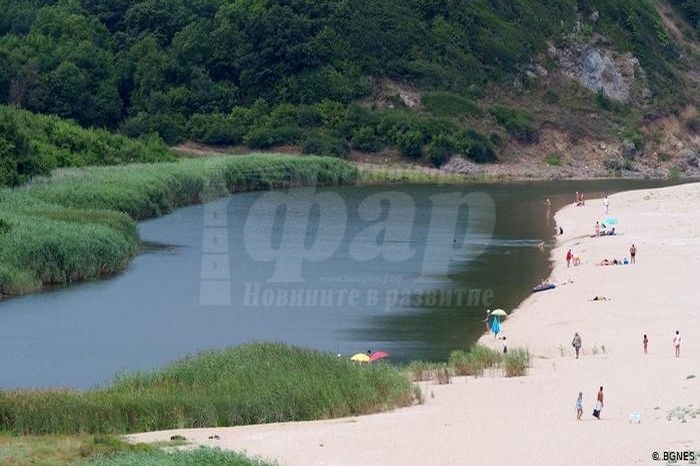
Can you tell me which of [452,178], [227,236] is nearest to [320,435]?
[227,236]

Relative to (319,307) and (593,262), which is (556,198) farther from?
(319,307)

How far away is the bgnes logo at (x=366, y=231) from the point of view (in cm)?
5078

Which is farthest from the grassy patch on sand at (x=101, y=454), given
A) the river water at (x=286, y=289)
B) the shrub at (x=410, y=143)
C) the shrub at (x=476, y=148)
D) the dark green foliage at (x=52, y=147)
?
the shrub at (x=476, y=148)

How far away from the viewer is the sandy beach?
2339 centimetres

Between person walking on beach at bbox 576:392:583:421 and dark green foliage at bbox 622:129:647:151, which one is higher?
dark green foliage at bbox 622:129:647:151

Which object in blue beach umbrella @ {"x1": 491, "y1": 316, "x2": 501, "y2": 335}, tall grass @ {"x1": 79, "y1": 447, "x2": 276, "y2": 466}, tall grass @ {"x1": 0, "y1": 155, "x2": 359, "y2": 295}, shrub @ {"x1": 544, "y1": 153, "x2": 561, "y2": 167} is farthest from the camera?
shrub @ {"x1": 544, "y1": 153, "x2": 561, "y2": 167}

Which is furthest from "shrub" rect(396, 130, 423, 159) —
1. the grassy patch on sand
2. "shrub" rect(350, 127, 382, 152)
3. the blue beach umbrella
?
the grassy patch on sand

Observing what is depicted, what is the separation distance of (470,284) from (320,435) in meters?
20.7

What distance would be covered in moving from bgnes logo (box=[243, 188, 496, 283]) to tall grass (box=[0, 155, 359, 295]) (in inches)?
118

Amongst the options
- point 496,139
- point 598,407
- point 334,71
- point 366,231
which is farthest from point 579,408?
point 334,71

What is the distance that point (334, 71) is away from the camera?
103 m

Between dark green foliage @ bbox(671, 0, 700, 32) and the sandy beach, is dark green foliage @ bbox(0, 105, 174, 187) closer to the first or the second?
the sandy beach

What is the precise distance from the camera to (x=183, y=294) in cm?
4328

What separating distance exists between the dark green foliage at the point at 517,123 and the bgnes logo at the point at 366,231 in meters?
22.8
